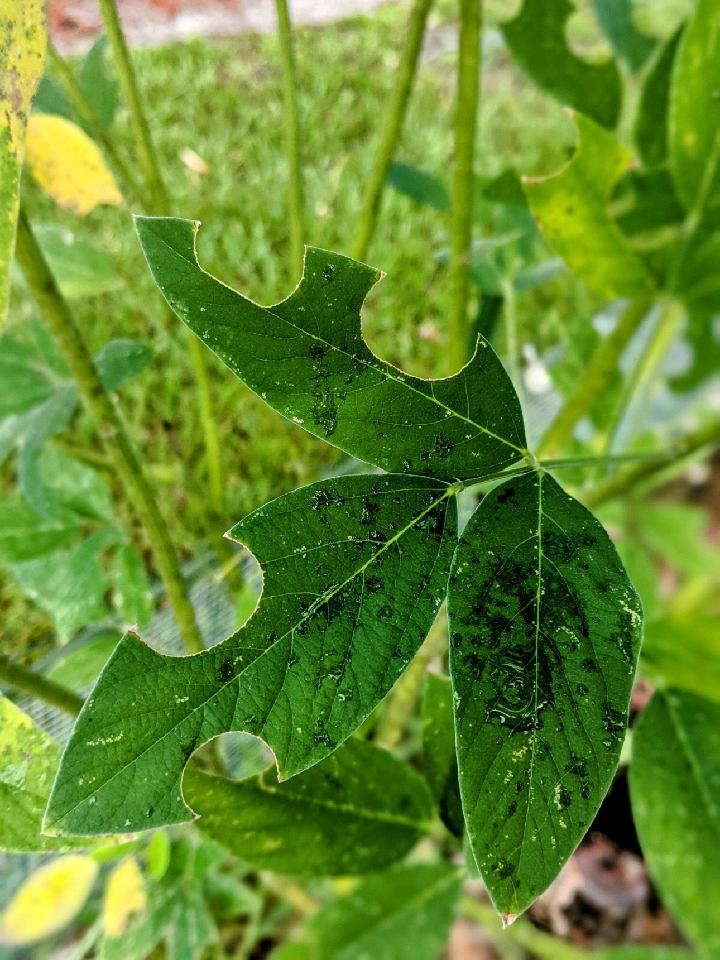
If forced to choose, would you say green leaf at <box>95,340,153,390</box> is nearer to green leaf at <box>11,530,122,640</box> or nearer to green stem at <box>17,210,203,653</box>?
green stem at <box>17,210,203,653</box>

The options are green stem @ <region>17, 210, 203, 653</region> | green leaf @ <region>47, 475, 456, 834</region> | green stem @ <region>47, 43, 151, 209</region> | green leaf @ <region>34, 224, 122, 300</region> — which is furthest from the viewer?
green leaf @ <region>34, 224, 122, 300</region>

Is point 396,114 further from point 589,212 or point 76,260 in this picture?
point 76,260

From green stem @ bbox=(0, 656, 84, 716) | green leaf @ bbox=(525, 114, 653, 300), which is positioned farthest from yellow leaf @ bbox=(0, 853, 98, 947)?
green leaf @ bbox=(525, 114, 653, 300)

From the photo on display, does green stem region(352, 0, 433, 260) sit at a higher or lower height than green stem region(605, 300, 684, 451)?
higher

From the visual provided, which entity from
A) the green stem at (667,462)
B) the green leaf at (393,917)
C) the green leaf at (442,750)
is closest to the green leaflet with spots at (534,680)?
the green leaf at (442,750)

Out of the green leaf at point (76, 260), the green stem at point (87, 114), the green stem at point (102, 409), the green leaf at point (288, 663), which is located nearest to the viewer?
the green leaf at point (288, 663)

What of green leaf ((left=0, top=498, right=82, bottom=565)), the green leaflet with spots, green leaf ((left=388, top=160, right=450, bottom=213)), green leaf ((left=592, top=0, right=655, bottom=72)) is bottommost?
green leaf ((left=0, top=498, right=82, bottom=565))

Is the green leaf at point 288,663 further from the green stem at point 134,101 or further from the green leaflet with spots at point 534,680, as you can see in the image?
the green stem at point 134,101

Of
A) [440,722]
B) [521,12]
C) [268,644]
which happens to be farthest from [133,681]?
[521,12]
